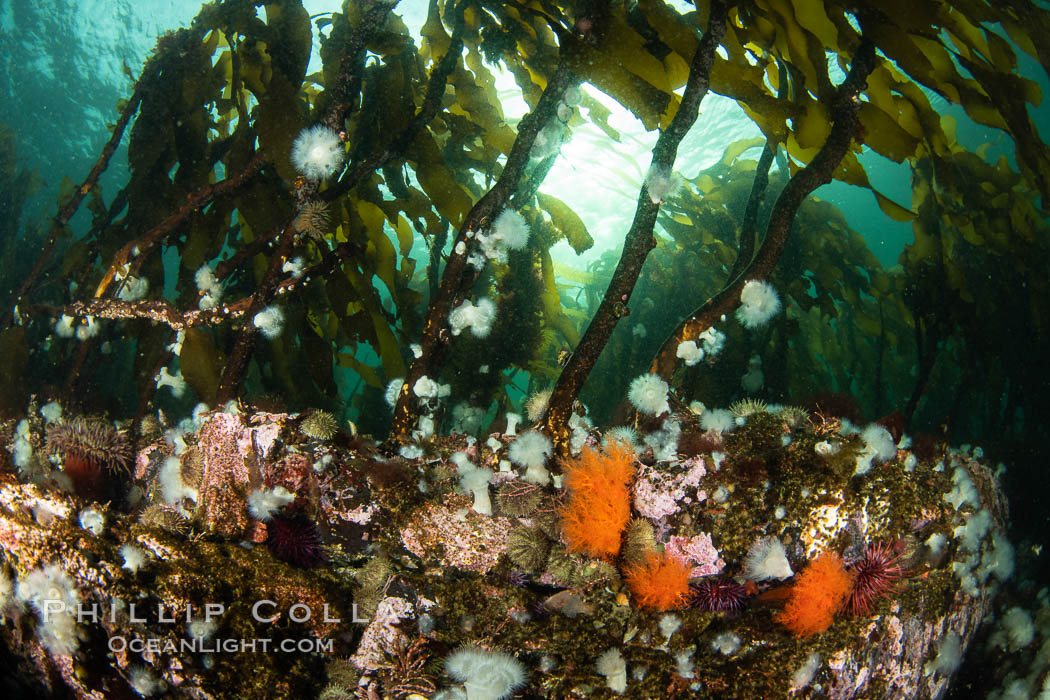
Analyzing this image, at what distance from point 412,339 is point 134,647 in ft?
7.56

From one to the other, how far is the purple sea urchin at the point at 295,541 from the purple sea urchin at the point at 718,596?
1625 mm

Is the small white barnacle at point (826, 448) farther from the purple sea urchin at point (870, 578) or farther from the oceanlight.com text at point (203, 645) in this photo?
the oceanlight.com text at point (203, 645)

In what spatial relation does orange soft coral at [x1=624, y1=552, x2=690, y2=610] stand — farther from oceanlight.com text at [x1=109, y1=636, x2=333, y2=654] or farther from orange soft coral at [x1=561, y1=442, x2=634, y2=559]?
oceanlight.com text at [x1=109, y1=636, x2=333, y2=654]

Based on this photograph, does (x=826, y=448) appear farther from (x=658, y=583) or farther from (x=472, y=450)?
(x=472, y=450)

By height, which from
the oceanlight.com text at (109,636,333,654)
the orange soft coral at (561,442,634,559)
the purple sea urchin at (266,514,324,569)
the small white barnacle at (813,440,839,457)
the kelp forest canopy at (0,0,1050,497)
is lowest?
the oceanlight.com text at (109,636,333,654)

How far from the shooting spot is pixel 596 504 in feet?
5.82

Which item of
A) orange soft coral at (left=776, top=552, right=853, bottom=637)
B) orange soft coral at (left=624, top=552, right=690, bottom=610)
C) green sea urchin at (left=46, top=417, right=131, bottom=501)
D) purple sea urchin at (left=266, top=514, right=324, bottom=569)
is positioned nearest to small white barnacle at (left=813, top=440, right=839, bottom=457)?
orange soft coral at (left=776, top=552, right=853, bottom=637)

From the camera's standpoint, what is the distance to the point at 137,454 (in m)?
2.29

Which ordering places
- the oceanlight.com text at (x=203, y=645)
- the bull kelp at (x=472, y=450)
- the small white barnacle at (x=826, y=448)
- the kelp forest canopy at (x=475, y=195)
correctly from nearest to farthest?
the oceanlight.com text at (x=203, y=645)
the bull kelp at (x=472, y=450)
the small white barnacle at (x=826, y=448)
the kelp forest canopy at (x=475, y=195)

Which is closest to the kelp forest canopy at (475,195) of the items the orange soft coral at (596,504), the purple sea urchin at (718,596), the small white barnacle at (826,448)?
the orange soft coral at (596,504)

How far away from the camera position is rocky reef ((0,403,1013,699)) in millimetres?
1619

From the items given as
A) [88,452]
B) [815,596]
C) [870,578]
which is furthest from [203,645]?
[870,578]

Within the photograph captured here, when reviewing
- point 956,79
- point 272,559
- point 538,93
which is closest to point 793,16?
point 956,79

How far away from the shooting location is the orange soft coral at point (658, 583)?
5.68ft
